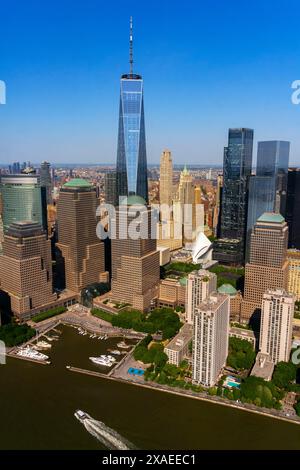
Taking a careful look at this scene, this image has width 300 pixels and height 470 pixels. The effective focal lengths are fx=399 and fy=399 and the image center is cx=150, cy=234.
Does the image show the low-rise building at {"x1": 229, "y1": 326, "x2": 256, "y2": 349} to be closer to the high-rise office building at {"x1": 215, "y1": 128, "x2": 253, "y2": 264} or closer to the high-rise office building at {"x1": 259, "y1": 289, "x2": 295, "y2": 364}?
the high-rise office building at {"x1": 259, "y1": 289, "x2": 295, "y2": 364}

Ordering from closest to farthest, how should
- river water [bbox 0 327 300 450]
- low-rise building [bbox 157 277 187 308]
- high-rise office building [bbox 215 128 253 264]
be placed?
river water [bbox 0 327 300 450], low-rise building [bbox 157 277 187 308], high-rise office building [bbox 215 128 253 264]

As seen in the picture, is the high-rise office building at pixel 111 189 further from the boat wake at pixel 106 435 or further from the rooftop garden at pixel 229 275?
the boat wake at pixel 106 435

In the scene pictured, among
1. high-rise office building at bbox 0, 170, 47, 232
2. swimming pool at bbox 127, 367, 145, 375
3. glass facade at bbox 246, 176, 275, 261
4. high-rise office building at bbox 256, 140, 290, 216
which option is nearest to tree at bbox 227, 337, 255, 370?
swimming pool at bbox 127, 367, 145, 375

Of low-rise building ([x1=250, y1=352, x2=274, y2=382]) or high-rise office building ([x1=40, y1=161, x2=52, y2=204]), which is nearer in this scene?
low-rise building ([x1=250, y1=352, x2=274, y2=382])

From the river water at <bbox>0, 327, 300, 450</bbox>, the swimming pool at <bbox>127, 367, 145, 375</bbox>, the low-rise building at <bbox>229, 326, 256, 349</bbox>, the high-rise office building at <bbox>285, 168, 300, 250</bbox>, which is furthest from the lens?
the high-rise office building at <bbox>285, 168, 300, 250</bbox>

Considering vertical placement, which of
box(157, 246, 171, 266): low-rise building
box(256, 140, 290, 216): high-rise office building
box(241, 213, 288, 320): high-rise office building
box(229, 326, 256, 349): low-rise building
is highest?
box(256, 140, 290, 216): high-rise office building

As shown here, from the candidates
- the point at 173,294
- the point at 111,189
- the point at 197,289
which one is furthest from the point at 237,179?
the point at 197,289

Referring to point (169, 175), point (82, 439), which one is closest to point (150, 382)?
point (82, 439)
